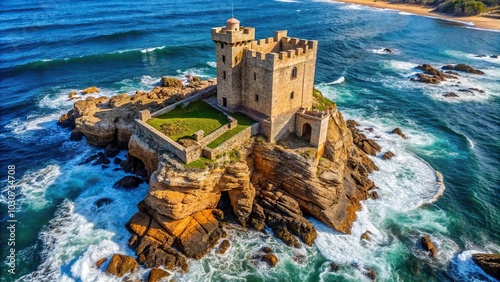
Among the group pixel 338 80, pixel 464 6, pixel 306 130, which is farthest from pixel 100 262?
pixel 464 6

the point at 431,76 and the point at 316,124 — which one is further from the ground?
the point at 316,124

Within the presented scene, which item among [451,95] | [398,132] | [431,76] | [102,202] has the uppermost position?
[431,76]

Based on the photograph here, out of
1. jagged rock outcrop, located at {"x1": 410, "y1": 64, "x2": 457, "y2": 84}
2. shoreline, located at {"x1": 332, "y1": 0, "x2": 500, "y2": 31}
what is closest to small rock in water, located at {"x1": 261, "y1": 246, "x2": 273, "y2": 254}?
jagged rock outcrop, located at {"x1": 410, "y1": 64, "x2": 457, "y2": 84}

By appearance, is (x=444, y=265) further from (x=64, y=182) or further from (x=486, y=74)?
(x=486, y=74)

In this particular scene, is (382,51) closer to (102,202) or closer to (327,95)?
(327,95)

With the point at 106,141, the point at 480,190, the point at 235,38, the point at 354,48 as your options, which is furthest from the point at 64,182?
the point at 354,48

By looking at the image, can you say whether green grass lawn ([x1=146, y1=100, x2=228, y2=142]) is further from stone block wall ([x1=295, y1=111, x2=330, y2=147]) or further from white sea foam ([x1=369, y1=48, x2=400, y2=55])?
white sea foam ([x1=369, y1=48, x2=400, y2=55])

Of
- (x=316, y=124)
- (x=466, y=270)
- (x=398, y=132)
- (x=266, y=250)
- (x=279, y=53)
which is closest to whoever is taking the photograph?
(x=466, y=270)
